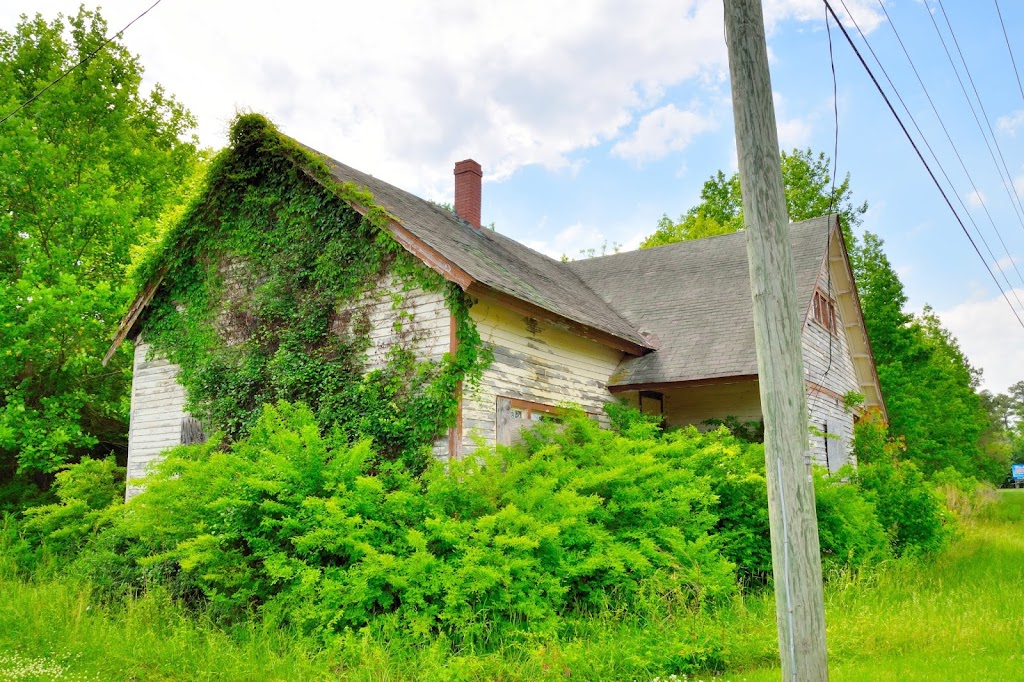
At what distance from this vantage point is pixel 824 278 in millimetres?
18109

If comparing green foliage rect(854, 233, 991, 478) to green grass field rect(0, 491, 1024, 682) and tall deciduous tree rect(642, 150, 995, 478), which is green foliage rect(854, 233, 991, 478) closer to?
tall deciduous tree rect(642, 150, 995, 478)

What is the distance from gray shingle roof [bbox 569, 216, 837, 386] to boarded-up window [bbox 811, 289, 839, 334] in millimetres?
1059

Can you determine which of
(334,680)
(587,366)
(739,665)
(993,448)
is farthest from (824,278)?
(993,448)

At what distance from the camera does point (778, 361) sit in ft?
17.1

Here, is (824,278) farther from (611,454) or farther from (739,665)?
(739,665)

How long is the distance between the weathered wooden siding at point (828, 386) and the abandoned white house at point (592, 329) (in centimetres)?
5

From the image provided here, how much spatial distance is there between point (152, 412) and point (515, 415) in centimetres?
674

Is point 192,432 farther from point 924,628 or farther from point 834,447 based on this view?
point 834,447

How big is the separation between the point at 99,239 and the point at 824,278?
16.5 metres

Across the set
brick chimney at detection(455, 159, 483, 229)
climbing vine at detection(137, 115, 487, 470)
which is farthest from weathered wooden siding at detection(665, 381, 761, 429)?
climbing vine at detection(137, 115, 487, 470)

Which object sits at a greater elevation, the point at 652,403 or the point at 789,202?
the point at 789,202

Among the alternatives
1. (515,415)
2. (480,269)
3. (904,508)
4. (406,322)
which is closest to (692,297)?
(904,508)

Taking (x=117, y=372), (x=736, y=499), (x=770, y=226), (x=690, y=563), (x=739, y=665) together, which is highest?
(x=117, y=372)

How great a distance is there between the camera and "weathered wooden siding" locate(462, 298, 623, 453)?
11.2 meters
